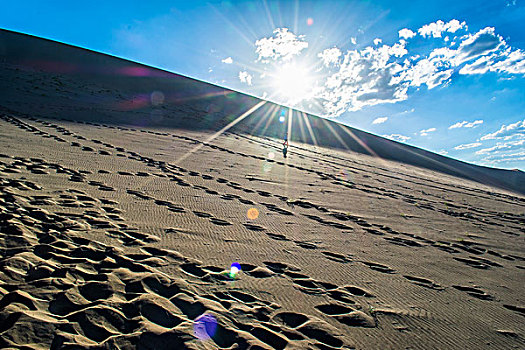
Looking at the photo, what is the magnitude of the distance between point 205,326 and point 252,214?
7.56ft

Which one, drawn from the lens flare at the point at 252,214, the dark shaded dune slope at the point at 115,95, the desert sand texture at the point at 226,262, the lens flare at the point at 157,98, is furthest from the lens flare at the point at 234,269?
the lens flare at the point at 157,98

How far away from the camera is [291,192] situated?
567 centimetres

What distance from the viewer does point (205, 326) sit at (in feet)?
5.57

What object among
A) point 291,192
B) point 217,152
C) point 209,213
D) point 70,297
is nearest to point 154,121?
point 217,152

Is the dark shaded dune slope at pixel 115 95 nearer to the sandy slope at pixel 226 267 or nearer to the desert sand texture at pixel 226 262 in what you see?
the desert sand texture at pixel 226 262

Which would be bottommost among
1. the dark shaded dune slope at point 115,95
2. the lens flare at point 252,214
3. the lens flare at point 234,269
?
the lens flare at point 234,269

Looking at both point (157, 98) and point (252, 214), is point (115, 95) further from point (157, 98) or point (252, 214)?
point (252, 214)

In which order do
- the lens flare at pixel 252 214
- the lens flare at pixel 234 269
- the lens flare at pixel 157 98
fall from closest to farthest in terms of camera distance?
the lens flare at pixel 234 269 → the lens flare at pixel 252 214 → the lens flare at pixel 157 98

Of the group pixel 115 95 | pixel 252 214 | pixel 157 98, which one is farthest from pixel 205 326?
pixel 157 98

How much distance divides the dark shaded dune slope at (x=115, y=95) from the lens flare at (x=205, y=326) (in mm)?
10666

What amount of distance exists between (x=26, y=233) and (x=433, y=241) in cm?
471

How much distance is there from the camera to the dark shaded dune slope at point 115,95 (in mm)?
12305

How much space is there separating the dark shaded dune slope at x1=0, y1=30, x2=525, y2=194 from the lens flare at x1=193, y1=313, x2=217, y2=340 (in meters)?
10.7

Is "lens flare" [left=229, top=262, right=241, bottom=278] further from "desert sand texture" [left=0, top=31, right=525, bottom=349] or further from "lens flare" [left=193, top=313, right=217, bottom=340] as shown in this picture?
"lens flare" [left=193, top=313, right=217, bottom=340]
